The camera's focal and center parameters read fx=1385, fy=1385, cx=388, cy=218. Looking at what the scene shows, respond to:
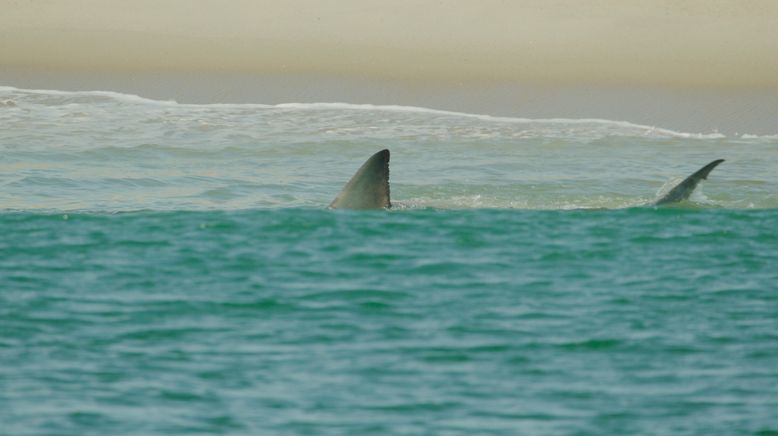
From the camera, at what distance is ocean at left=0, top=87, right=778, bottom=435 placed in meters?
7.13

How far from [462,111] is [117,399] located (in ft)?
40.4

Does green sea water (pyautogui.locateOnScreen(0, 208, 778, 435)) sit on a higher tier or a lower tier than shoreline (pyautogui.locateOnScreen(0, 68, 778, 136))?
lower

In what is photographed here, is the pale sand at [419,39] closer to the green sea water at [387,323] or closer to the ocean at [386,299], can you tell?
the ocean at [386,299]

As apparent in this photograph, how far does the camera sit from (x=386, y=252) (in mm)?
10484

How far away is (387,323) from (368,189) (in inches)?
136

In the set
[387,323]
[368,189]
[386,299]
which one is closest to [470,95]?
[368,189]

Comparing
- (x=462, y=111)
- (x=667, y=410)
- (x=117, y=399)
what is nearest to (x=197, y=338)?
(x=117, y=399)

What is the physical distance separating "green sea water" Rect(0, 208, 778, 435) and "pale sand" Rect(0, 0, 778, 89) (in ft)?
27.0

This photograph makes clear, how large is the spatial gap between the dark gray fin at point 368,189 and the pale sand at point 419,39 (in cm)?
809

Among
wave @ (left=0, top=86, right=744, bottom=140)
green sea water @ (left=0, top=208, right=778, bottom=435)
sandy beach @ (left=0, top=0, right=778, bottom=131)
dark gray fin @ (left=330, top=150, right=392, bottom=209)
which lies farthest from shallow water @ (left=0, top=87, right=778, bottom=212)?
green sea water @ (left=0, top=208, right=778, bottom=435)

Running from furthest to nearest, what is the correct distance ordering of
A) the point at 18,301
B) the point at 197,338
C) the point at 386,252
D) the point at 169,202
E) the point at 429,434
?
the point at 169,202, the point at 386,252, the point at 18,301, the point at 197,338, the point at 429,434

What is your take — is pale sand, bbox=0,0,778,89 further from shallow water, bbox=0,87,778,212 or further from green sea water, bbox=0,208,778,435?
green sea water, bbox=0,208,778,435

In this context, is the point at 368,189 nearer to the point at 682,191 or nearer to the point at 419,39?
the point at 682,191

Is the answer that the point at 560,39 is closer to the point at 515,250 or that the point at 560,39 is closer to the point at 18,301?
the point at 515,250
